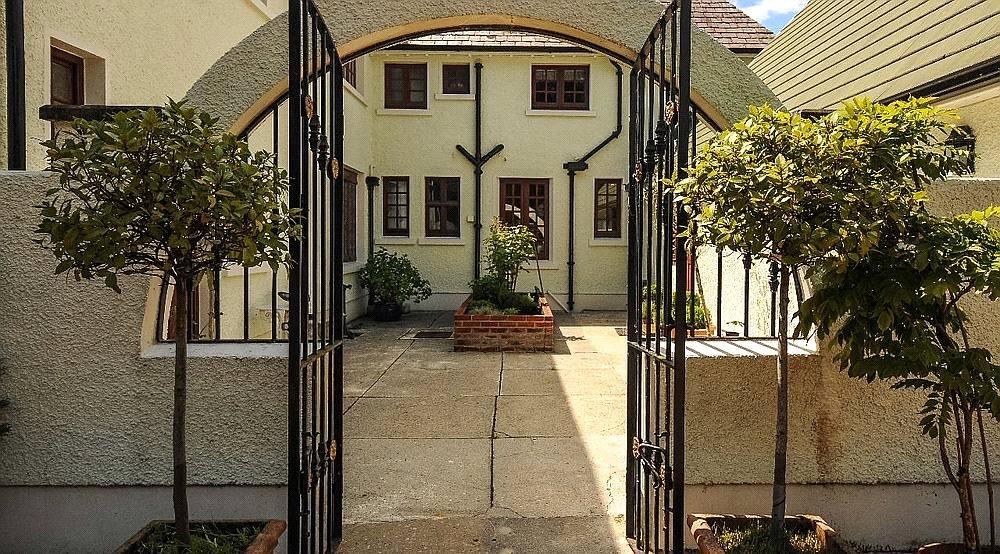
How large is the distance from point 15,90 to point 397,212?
1188 centimetres

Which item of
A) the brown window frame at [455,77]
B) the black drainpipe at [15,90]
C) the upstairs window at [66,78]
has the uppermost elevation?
the brown window frame at [455,77]

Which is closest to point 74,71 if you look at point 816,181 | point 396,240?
point 816,181

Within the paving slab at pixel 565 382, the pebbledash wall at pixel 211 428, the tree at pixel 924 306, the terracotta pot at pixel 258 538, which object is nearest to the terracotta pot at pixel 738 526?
the pebbledash wall at pixel 211 428

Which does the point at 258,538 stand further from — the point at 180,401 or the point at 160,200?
the point at 160,200

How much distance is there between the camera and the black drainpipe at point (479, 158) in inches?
604

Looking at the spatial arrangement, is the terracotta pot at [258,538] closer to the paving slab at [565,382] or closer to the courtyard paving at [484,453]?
the courtyard paving at [484,453]

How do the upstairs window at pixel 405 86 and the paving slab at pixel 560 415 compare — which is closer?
the paving slab at pixel 560 415

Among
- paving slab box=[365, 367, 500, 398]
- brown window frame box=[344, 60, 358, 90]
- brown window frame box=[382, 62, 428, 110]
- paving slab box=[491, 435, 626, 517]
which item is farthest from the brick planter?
brown window frame box=[382, 62, 428, 110]

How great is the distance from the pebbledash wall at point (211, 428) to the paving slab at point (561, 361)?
546 centimetres

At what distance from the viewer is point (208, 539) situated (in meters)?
2.93

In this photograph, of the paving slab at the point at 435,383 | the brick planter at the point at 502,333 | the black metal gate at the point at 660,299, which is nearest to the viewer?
the black metal gate at the point at 660,299

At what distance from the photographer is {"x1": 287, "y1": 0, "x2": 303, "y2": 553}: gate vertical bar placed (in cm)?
276

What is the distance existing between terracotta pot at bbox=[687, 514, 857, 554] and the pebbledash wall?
262mm

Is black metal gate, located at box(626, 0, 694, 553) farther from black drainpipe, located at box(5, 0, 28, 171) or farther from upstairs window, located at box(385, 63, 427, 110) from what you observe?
upstairs window, located at box(385, 63, 427, 110)
